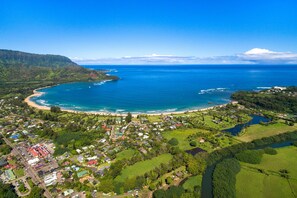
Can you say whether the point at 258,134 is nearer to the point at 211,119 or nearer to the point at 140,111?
the point at 211,119

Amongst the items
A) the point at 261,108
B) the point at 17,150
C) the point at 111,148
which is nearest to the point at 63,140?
the point at 17,150

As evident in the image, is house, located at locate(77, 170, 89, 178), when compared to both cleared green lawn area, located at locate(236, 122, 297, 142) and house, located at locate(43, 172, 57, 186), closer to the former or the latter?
house, located at locate(43, 172, 57, 186)

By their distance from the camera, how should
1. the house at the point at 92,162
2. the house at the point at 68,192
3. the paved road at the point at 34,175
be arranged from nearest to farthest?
the house at the point at 68,192 → the paved road at the point at 34,175 → the house at the point at 92,162

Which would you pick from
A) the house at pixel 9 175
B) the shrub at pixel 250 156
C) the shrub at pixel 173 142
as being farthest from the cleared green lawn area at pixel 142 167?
the house at pixel 9 175

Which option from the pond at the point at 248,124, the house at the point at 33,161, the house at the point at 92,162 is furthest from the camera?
the pond at the point at 248,124

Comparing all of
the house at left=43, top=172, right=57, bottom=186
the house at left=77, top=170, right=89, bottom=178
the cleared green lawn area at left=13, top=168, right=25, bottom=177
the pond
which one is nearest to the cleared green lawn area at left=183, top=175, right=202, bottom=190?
the house at left=77, top=170, right=89, bottom=178

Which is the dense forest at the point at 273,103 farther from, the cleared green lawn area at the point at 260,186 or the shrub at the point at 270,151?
the cleared green lawn area at the point at 260,186
